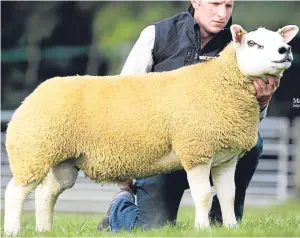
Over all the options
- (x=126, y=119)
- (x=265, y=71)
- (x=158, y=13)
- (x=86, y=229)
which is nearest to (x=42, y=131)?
(x=126, y=119)

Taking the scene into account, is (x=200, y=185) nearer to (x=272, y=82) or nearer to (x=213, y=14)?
(x=272, y=82)

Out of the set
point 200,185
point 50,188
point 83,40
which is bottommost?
point 83,40

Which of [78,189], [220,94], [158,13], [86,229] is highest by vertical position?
[220,94]

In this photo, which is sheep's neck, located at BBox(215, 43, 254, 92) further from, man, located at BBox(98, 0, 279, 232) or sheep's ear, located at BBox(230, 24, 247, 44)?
man, located at BBox(98, 0, 279, 232)

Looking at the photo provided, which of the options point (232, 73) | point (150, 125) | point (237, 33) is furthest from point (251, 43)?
point (150, 125)

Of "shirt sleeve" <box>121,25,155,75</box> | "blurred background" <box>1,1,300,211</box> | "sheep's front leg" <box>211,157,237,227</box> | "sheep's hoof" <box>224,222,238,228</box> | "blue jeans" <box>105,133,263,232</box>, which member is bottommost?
"blurred background" <box>1,1,300,211</box>

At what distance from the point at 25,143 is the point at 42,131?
0.40 ft

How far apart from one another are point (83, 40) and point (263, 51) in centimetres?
1206

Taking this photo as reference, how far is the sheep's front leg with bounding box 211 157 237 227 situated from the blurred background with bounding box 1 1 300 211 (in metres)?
8.82

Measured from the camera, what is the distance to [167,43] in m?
5.95

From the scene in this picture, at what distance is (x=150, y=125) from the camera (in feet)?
17.2

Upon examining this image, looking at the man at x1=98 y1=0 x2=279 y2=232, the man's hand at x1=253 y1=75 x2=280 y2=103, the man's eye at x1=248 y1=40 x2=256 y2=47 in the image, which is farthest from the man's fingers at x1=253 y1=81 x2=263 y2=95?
the man at x1=98 y1=0 x2=279 y2=232

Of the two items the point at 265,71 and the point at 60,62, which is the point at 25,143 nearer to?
the point at 265,71

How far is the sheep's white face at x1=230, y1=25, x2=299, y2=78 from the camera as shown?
5.03m
